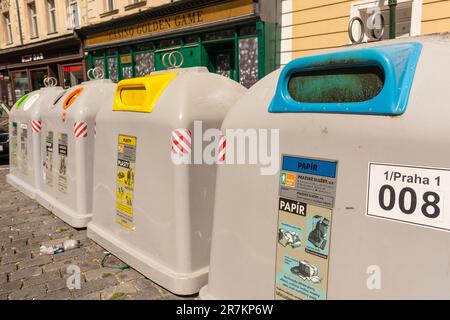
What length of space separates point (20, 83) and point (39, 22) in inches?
181

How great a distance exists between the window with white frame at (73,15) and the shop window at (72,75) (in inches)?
58.4

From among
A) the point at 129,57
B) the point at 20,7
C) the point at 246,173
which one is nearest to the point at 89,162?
the point at 246,173

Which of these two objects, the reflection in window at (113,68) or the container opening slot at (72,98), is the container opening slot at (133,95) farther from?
the reflection in window at (113,68)

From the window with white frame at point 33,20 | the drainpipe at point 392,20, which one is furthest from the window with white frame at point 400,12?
the window with white frame at point 33,20

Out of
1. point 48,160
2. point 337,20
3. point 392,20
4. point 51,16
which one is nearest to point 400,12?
point 337,20

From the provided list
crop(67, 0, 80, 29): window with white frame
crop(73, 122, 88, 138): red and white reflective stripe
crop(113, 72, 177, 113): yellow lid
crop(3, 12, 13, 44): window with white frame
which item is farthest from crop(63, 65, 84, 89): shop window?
crop(113, 72, 177, 113): yellow lid

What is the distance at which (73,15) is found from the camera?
13.8 m

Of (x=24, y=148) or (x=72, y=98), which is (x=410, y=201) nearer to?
(x=72, y=98)

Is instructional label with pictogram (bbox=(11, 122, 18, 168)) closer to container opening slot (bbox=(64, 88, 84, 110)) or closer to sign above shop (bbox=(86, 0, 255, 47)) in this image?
container opening slot (bbox=(64, 88, 84, 110))

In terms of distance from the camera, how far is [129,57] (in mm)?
11711

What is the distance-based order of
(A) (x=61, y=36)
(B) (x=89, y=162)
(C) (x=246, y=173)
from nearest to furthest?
(C) (x=246, y=173) < (B) (x=89, y=162) < (A) (x=61, y=36)

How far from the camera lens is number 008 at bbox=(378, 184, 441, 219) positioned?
4.91 feet
